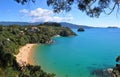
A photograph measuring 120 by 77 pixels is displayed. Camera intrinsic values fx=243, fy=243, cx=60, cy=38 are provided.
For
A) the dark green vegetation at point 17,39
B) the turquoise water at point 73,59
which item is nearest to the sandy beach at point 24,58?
the dark green vegetation at point 17,39

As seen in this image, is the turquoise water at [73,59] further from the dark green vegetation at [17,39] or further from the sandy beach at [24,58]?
the dark green vegetation at [17,39]

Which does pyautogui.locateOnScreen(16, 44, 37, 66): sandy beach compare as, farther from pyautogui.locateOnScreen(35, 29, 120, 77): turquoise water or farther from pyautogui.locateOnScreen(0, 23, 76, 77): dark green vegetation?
pyautogui.locateOnScreen(35, 29, 120, 77): turquoise water

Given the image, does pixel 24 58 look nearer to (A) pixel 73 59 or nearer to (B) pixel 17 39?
(A) pixel 73 59

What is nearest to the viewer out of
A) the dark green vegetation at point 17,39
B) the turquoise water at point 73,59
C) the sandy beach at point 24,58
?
the dark green vegetation at point 17,39

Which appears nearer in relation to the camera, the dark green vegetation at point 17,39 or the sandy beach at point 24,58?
the dark green vegetation at point 17,39

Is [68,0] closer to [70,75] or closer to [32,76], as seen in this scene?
[32,76]

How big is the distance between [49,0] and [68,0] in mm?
860

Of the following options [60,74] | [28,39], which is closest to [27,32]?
[28,39]

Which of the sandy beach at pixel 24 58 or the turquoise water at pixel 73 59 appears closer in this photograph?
the sandy beach at pixel 24 58

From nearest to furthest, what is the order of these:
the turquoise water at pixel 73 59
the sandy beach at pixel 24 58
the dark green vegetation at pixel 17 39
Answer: the dark green vegetation at pixel 17 39
the sandy beach at pixel 24 58
the turquoise water at pixel 73 59

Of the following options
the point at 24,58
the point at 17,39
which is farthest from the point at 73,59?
the point at 17,39

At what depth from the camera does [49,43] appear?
271 feet

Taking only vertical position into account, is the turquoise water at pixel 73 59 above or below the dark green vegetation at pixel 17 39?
below

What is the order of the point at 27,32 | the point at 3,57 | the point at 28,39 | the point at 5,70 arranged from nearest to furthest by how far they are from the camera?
the point at 5,70 < the point at 3,57 < the point at 28,39 < the point at 27,32
